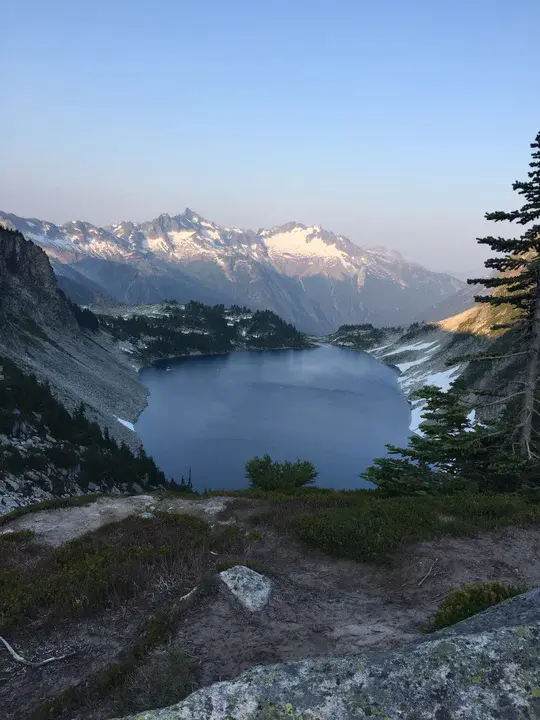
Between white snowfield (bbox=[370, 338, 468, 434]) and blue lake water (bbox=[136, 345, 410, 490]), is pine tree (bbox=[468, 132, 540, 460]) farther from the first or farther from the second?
white snowfield (bbox=[370, 338, 468, 434])

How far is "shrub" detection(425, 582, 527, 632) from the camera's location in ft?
24.0

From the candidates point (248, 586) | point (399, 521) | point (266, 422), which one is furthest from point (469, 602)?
point (266, 422)

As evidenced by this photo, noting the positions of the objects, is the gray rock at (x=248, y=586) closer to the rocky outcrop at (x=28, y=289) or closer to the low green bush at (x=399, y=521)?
the low green bush at (x=399, y=521)

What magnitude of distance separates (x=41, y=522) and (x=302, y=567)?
12.8 meters

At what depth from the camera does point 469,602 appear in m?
7.55

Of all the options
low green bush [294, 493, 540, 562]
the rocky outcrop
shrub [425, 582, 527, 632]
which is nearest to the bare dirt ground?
low green bush [294, 493, 540, 562]

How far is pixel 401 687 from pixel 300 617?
575 centimetres

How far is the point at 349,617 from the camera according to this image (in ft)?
28.5

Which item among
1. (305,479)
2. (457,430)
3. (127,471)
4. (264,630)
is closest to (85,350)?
(127,471)

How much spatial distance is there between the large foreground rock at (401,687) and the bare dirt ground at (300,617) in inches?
125

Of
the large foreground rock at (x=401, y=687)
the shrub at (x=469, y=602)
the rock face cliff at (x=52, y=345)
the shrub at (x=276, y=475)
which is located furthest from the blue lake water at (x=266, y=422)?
the large foreground rock at (x=401, y=687)

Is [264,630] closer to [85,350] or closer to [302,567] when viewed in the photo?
[302,567]

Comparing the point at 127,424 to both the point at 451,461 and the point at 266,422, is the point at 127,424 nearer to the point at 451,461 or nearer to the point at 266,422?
the point at 266,422

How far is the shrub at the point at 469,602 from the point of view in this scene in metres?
7.32
